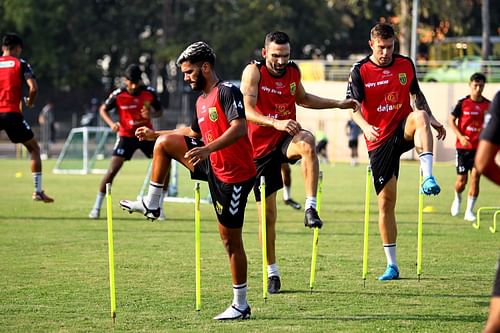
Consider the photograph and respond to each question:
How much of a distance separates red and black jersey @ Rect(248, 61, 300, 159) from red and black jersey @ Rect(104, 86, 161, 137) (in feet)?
24.5

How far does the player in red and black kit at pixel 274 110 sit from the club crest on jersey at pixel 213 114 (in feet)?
3.78

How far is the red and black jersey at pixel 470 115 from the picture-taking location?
17844mm

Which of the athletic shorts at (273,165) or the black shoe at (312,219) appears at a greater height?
the athletic shorts at (273,165)

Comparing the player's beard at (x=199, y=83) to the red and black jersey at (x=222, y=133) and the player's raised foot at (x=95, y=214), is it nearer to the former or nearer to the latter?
the red and black jersey at (x=222, y=133)

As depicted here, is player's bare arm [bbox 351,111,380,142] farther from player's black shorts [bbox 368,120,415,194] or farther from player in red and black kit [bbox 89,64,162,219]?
player in red and black kit [bbox 89,64,162,219]

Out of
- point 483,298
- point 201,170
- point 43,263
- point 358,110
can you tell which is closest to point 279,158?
point 358,110

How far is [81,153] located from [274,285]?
90.7ft

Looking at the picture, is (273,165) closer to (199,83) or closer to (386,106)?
(386,106)

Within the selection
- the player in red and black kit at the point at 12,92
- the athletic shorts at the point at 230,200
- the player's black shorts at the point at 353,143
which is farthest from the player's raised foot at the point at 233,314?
the player's black shorts at the point at 353,143

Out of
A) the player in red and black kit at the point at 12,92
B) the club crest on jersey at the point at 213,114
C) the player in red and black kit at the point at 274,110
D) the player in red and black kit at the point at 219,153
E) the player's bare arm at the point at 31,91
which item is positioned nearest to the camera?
the player in red and black kit at the point at 219,153

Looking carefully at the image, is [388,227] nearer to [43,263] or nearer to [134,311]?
[134,311]

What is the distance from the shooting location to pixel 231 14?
2549 inches

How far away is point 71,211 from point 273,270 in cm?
974

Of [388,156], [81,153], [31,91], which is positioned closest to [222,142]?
[388,156]
